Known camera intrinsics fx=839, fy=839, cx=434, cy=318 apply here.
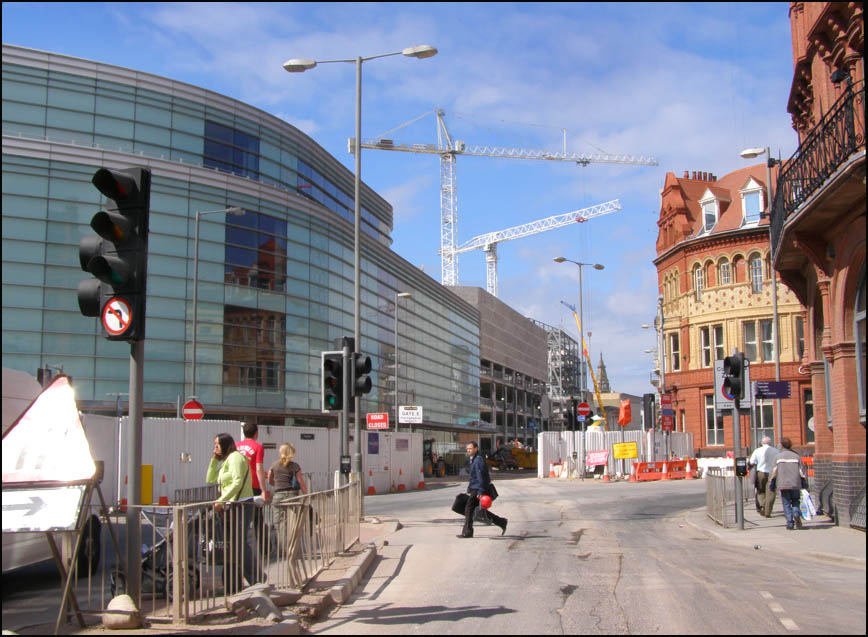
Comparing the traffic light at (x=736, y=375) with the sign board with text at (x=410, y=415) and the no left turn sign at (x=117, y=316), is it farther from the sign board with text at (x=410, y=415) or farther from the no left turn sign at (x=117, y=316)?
the sign board with text at (x=410, y=415)

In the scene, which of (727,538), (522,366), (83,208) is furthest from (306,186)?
(522,366)

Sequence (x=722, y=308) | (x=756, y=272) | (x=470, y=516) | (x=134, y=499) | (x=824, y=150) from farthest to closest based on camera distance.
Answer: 1. (x=722, y=308)
2. (x=756, y=272)
3. (x=470, y=516)
4. (x=824, y=150)
5. (x=134, y=499)

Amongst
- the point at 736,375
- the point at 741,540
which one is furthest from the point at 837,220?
the point at 741,540

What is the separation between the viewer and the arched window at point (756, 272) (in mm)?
45469

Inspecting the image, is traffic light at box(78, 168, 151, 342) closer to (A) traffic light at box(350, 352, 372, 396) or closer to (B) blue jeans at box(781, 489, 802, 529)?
(A) traffic light at box(350, 352, 372, 396)

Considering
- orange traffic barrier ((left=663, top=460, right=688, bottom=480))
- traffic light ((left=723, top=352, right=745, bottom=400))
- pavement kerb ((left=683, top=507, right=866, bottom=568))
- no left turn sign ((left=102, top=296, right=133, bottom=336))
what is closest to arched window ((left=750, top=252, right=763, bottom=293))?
orange traffic barrier ((left=663, top=460, right=688, bottom=480))

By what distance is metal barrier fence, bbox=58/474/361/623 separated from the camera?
7762mm

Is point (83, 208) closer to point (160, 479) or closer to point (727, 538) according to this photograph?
point (160, 479)

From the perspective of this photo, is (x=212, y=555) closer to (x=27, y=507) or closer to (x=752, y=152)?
(x=27, y=507)

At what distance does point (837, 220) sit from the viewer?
603 inches

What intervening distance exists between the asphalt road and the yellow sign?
65.7 feet

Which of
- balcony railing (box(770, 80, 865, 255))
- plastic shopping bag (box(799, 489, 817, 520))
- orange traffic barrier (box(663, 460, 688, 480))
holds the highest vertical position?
balcony railing (box(770, 80, 865, 255))

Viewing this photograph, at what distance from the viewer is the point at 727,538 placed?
48.7ft

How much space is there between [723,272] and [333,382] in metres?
36.5
